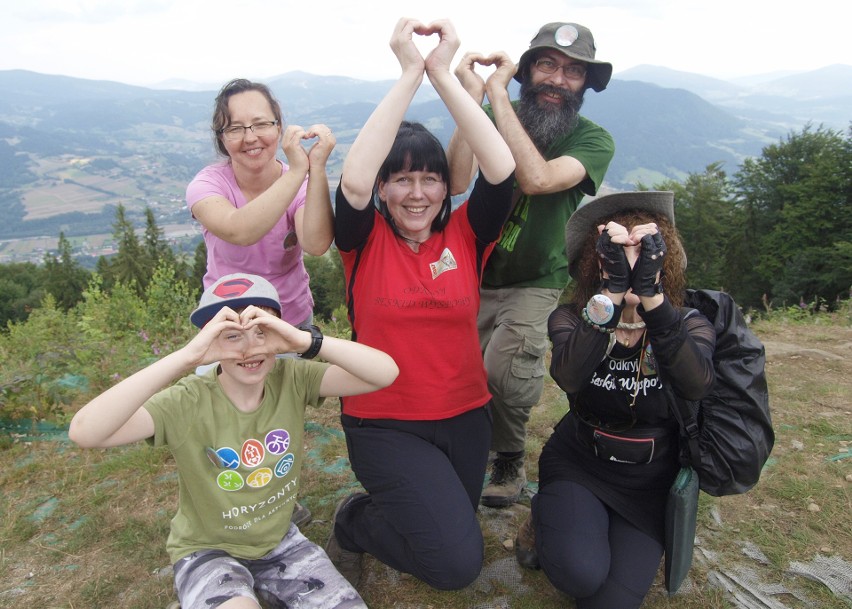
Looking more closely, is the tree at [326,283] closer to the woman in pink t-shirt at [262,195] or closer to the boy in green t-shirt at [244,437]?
the woman in pink t-shirt at [262,195]

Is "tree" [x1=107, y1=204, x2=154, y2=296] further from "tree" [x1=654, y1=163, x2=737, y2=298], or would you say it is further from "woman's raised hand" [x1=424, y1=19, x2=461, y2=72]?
"woman's raised hand" [x1=424, y1=19, x2=461, y2=72]

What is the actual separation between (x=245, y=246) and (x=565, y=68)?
86.8 inches

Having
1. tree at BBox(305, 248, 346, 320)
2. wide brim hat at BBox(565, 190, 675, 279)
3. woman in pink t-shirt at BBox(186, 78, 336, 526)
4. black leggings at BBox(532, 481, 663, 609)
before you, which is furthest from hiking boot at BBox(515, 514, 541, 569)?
tree at BBox(305, 248, 346, 320)

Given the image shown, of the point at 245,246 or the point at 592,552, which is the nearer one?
the point at 592,552

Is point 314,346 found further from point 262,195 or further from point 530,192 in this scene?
point 530,192

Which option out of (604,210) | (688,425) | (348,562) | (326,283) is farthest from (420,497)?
(326,283)

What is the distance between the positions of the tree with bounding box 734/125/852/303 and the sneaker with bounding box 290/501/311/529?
1082 inches

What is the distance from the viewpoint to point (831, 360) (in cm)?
650

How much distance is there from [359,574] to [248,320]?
1.69 meters

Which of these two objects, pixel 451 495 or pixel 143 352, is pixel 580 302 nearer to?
pixel 451 495

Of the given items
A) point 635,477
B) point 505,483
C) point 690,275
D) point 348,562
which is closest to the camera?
point 635,477

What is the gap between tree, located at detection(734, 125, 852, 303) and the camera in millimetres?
26891

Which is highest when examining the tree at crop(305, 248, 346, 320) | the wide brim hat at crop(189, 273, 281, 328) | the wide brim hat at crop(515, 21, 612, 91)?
the wide brim hat at crop(515, 21, 612, 91)

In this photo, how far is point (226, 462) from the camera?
2508mm
